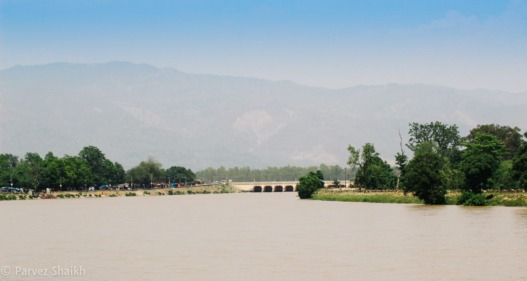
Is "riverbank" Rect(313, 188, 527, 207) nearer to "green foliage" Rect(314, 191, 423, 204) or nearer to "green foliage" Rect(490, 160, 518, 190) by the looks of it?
"green foliage" Rect(314, 191, 423, 204)

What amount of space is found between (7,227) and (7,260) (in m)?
39.3

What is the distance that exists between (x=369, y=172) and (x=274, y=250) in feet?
448

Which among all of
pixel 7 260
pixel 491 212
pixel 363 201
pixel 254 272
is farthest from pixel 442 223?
pixel 363 201

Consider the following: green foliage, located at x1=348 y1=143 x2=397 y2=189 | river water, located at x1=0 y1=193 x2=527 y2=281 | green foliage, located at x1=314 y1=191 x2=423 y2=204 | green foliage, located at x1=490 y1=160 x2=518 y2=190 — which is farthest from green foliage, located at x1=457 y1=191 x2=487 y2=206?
green foliage, located at x1=348 y1=143 x2=397 y2=189

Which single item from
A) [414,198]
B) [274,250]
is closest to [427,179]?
[414,198]

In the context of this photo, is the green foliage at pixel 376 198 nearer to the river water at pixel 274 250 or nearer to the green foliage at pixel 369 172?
the green foliage at pixel 369 172

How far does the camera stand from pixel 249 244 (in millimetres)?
65938

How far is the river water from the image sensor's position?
46.7 meters

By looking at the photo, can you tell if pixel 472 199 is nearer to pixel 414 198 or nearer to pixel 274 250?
pixel 414 198

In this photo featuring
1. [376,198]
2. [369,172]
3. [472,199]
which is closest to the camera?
[472,199]

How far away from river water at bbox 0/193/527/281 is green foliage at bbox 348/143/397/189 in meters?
97.2

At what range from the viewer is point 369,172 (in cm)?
19425

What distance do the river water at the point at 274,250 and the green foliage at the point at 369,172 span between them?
319 ft

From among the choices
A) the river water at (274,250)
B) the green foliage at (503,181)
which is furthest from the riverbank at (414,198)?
the river water at (274,250)
